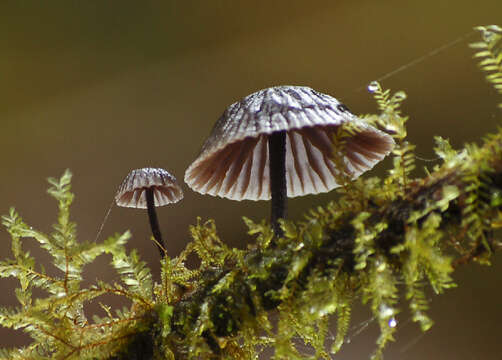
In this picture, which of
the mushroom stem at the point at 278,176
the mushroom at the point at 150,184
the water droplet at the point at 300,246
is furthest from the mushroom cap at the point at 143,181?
the water droplet at the point at 300,246

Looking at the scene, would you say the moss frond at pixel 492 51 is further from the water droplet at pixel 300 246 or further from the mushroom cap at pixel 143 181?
the mushroom cap at pixel 143 181

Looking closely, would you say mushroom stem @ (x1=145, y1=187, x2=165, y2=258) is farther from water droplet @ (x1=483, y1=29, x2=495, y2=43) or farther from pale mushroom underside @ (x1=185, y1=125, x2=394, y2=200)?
water droplet @ (x1=483, y1=29, x2=495, y2=43)

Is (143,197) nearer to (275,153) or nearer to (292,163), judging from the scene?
(292,163)

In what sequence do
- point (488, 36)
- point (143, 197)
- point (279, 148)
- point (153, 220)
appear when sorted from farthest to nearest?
point (143, 197) → point (153, 220) → point (279, 148) → point (488, 36)

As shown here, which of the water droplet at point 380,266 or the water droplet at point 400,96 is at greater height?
the water droplet at point 400,96

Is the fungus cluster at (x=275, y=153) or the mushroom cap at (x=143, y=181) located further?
the mushroom cap at (x=143, y=181)

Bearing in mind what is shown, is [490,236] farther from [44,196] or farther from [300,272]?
[44,196]

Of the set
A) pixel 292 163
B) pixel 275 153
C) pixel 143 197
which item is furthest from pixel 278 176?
pixel 143 197
